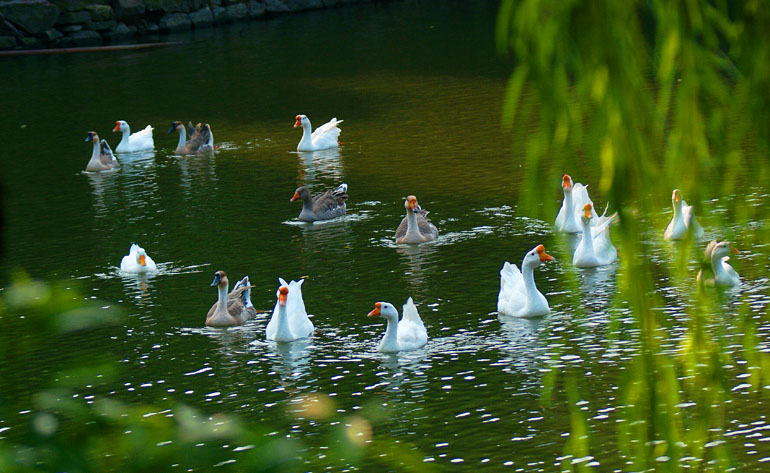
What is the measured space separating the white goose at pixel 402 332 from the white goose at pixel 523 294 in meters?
1.03

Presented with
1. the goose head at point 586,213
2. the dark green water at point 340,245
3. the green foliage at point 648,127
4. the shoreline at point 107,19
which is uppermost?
the green foliage at point 648,127

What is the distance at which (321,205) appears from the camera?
16.1 m

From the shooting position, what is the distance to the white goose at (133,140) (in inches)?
866

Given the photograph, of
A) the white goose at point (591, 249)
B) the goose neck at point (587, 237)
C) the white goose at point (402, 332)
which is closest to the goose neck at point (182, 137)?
the white goose at point (591, 249)

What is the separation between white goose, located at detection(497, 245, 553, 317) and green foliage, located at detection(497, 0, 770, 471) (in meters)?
9.51

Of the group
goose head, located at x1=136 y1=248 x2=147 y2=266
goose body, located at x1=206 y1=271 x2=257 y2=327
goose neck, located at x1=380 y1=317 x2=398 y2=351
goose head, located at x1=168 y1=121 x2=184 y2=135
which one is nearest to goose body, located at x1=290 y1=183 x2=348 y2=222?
goose head, located at x1=136 y1=248 x2=147 y2=266

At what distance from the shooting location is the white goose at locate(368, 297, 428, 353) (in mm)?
10945

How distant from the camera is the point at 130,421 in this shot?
3.68ft

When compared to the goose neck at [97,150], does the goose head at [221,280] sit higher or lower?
lower

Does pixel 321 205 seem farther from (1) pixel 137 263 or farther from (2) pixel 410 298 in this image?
(2) pixel 410 298

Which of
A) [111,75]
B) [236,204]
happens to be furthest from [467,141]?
[111,75]

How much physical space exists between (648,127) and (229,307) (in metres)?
10.6

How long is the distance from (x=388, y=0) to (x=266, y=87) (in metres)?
17.2

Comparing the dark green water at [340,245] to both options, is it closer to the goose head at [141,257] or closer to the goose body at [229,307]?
the goose body at [229,307]
